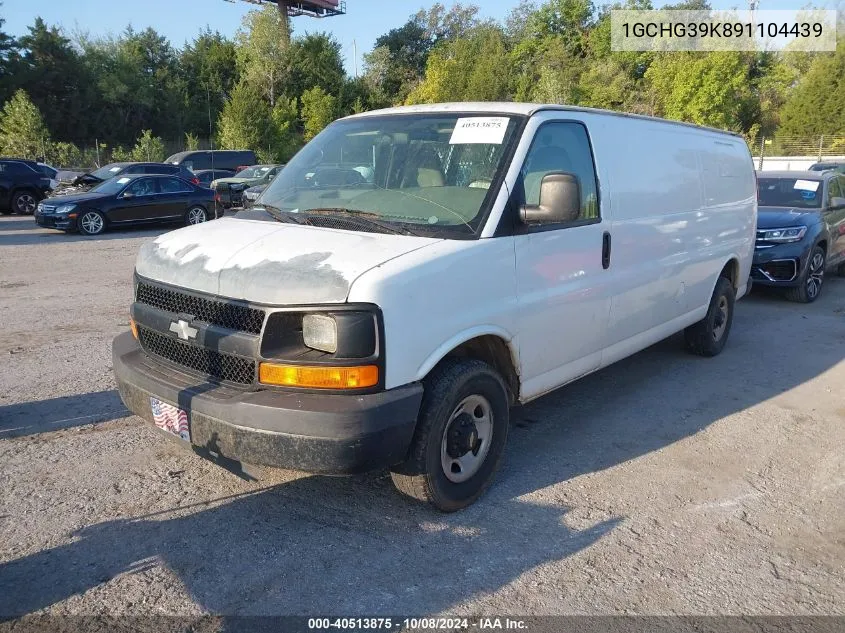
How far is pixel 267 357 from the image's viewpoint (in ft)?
10.7

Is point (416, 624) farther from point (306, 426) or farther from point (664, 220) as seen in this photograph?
point (664, 220)

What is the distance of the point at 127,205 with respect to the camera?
17.4m

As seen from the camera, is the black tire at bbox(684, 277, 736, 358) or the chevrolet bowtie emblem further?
the black tire at bbox(684, 277, 736, 358)

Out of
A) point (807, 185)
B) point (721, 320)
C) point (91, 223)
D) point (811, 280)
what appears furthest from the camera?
point (91, 223)

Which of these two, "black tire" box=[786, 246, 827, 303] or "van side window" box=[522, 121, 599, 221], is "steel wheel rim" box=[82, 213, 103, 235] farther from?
"van side window" box=[522, 121, 599, 221]

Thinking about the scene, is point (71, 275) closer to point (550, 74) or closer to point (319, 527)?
point (319, 527)

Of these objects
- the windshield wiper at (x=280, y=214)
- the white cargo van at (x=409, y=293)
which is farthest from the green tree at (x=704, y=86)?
the windshield wiper at (x=280, y=214)

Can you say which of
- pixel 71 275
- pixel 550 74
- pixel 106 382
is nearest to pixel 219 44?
pixel 550 74

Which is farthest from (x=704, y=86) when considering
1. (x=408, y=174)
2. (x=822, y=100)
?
(x=408, y=174)

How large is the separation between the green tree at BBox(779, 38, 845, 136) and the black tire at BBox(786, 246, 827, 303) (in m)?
45.3

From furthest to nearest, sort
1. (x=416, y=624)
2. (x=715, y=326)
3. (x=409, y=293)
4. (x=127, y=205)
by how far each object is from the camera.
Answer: (x=127, y=205) → (x=715, y=326) → (x=409, y=293) → (x=416, y=624)

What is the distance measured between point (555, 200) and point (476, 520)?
1777 mm

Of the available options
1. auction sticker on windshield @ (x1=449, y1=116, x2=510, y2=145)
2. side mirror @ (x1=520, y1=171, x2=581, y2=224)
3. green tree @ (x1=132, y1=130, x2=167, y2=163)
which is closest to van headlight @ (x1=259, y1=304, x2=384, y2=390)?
side mirror @ (x1=520, y1=171, x2=581, y2=224)

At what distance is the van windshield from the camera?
3918 mm
